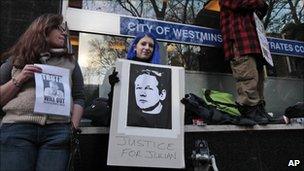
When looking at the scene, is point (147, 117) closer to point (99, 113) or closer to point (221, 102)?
point (99, 113)

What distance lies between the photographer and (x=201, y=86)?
242 inches

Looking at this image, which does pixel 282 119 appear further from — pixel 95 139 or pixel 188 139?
pixel 95 139

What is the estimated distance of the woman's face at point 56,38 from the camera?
3.46 metres

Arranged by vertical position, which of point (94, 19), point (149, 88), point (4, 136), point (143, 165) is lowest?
point (143, 165)

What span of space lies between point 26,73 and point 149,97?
4.61 ft

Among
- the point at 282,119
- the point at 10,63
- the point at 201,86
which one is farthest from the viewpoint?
the point at 201,86

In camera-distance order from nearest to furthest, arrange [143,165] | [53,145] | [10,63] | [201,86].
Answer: [53,145] < [10,63] < [143,165] < [201,86]

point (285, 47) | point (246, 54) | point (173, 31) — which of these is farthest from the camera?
point (285, 47)

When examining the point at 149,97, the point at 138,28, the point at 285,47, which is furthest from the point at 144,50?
the point at 285,47

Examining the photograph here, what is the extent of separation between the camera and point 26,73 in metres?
3.22

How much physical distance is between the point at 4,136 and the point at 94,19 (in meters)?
2.68

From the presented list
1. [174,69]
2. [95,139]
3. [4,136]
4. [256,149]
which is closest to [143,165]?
[95,139]

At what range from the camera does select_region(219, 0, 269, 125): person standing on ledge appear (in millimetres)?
5238

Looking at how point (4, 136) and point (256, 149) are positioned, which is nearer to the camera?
point (4, 136)
